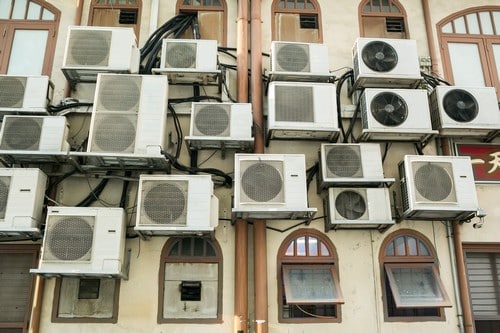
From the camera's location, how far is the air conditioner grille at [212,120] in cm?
659

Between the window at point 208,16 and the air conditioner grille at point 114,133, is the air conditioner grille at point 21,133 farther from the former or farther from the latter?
the window at point 208,16

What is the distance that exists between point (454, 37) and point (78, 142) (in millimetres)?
6445

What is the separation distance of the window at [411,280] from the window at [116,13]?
545 centimetres

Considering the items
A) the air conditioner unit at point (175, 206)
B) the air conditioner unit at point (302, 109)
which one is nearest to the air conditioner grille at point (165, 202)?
the air conditioner unit at point (175, 206)

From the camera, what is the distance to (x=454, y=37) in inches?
323

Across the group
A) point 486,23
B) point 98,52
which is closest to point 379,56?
point 486,23

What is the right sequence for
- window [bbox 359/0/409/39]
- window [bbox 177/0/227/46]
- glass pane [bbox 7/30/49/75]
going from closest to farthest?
glass pane [bbox 7/30/49/75] < window [bbox 177/0/227/46] < window [bbox 359/0/409/39]

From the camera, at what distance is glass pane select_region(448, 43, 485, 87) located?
26.2 ft

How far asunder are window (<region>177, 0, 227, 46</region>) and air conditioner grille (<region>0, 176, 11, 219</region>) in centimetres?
358

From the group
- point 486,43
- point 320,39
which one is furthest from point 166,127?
point 486,43

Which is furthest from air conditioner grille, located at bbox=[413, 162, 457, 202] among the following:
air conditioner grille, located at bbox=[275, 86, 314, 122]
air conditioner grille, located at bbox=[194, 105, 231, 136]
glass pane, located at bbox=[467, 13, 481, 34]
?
glass pane, located at bbox=[467, 13, 481, 34]

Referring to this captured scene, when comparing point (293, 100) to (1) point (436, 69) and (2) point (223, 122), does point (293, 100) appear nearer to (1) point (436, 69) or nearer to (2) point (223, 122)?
(2) point (223, 122)

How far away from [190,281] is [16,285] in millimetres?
2422

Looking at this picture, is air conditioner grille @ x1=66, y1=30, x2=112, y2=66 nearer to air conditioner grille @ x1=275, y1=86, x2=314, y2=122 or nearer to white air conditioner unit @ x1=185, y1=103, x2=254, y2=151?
white air conditioner unit @ x1=185, y1=103, x2=254, y2=151
